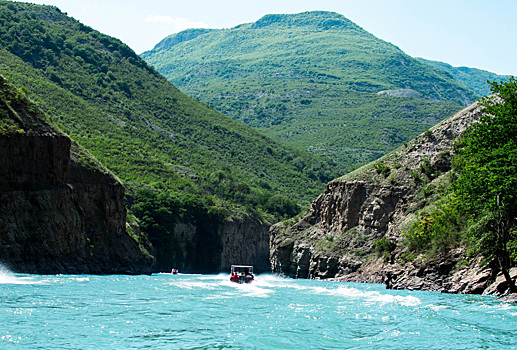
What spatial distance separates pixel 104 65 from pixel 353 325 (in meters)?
146

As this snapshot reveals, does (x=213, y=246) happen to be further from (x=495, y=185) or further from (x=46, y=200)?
(x=495, y=185)

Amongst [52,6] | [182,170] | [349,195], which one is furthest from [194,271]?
[52,6]

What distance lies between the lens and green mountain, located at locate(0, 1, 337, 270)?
11125cm

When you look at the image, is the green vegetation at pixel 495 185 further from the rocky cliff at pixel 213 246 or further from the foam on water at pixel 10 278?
the rocky cliff at pixel 213 246

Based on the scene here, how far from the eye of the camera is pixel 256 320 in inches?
1069

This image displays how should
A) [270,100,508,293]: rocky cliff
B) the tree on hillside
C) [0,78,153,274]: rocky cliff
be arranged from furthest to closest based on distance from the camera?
[270,100,508,293]: rocky cliff
[0,78,153,274]: rocky cliff
the tree on hillside

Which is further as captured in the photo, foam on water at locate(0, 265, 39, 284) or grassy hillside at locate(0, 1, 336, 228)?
grassy hillside at locate(0, 1, 336, 228)

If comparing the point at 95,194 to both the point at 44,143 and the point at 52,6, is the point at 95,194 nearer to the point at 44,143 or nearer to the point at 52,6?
Answer: the point at 44,143

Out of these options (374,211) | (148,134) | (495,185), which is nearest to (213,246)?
(148,134)

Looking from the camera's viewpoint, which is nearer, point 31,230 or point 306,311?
point 306,311

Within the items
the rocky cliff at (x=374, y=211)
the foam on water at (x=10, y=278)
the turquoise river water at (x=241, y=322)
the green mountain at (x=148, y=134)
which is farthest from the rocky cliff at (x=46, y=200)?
the rocky cliff at (x=374, y=211)

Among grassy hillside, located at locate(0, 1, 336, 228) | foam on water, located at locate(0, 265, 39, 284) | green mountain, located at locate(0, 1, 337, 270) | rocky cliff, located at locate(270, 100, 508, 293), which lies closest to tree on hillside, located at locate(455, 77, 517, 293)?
rocky cliff, located at locate(270, 100, 508, 293)

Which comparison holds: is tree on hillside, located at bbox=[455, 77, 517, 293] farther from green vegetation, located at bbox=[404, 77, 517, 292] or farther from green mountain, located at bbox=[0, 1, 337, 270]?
green mountain, located at bbox=[0, 1, 337, 270]

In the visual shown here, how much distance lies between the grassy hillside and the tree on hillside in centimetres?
6954
